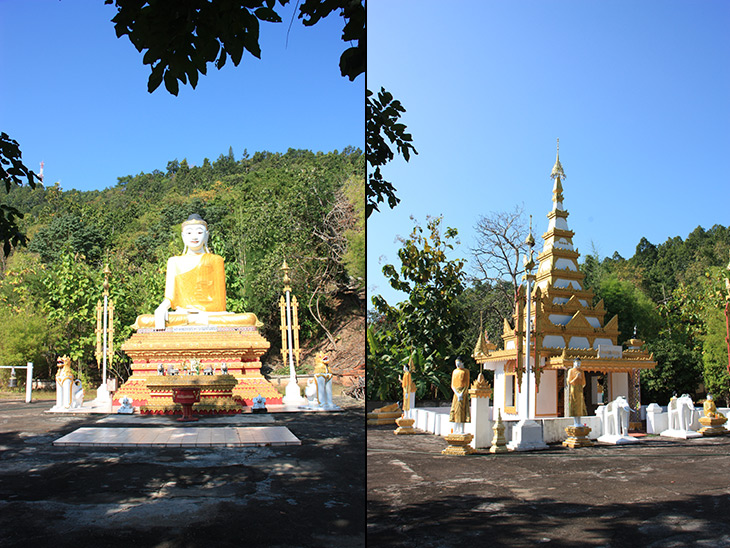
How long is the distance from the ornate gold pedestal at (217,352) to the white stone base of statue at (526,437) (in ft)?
9.59

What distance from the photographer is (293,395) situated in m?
7.38

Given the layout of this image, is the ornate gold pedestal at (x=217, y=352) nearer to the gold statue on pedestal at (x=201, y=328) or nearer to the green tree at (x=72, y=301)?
the gold statue on pedestal at (x=201, y=328)

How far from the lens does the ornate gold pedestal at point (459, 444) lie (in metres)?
7.01

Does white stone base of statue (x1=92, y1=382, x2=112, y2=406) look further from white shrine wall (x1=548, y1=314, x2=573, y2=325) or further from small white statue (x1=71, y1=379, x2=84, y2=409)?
white shrine wall (x1=548, y1=314, x2=573, y2=325)

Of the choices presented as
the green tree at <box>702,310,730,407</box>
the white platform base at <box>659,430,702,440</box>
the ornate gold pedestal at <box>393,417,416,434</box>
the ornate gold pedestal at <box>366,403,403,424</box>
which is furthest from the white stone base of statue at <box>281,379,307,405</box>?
the green tree at <box>702,310,730,407</box>

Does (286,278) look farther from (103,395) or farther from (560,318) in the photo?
(560,318)

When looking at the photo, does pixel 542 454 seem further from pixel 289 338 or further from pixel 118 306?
pixel 118 306

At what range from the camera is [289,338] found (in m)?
7.26

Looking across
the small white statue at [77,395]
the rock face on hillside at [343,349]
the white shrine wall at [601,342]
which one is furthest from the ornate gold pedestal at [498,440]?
the small white statue at [77,395]

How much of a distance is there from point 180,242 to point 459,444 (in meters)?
4.13

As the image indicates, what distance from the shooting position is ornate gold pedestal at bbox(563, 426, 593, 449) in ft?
25.8

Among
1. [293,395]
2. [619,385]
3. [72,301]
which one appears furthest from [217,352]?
[619,385]

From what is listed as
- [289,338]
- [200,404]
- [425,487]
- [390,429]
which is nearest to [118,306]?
[200,404]

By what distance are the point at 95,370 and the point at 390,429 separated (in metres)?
4.97
